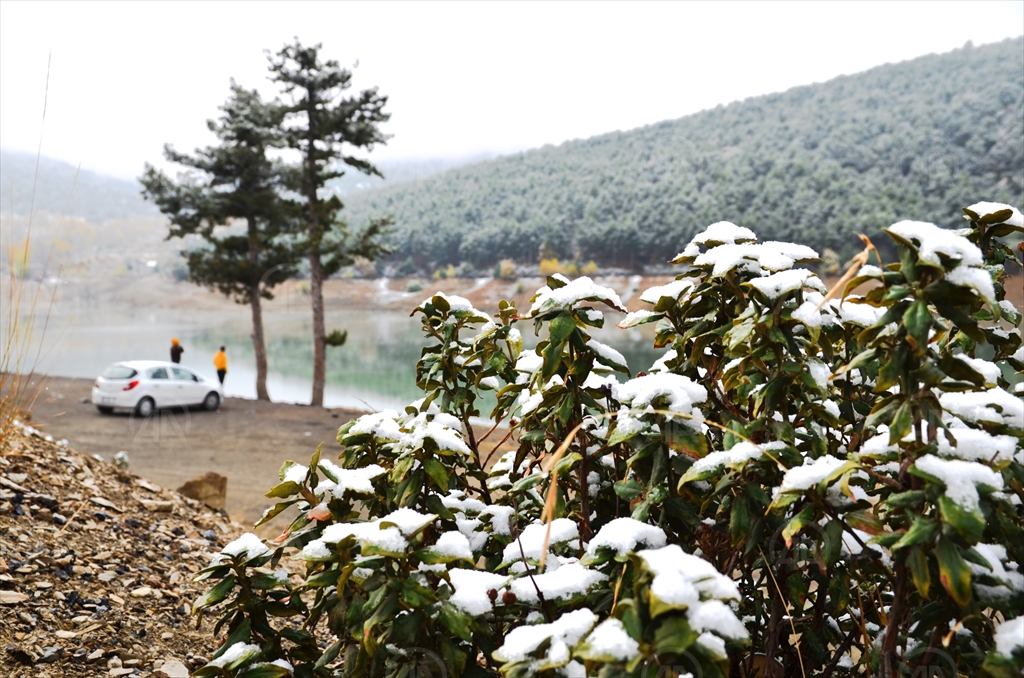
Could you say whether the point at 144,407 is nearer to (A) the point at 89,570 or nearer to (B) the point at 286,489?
(A) the point at 89,570

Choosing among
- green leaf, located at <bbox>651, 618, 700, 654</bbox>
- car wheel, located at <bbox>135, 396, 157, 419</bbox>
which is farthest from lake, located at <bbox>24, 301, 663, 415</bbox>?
green leaf, located at <bbox>651, 618, 700, 654</bbox>

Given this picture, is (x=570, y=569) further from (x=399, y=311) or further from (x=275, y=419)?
(x=399, y=311)

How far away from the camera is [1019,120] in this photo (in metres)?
61.2

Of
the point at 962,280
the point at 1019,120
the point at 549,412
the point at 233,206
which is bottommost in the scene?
the point at 549,412

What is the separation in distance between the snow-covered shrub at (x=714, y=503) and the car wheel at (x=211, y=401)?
13678 mm

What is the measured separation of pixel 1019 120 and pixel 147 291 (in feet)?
306

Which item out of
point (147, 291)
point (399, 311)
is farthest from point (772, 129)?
point (147, 291)

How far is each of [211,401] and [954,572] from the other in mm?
15097

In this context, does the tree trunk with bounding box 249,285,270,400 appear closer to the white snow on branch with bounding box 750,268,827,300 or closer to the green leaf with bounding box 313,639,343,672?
the green leaf with bounding box 313,639,343,672

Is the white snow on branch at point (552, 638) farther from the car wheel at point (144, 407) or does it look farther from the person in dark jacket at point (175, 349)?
the person in dark jacket at point (175, 349)

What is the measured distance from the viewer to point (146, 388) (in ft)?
40.5

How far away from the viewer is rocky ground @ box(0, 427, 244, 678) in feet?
7.73

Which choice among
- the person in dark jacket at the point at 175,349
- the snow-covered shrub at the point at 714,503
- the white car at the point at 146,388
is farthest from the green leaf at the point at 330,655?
the person in dark jacket at the point at 175,349

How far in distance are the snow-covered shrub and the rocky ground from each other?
3.91 ft
